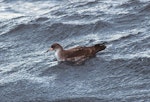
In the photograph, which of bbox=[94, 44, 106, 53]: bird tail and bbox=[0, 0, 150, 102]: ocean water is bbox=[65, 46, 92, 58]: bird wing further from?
bbox=[0, 0, 150, 102]: ocean water

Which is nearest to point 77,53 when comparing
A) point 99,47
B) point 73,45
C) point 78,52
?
point 78,52

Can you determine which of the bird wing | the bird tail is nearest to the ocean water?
the bird tail

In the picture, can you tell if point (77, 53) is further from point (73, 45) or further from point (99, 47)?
point (73, 45)

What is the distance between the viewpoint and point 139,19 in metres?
18.3

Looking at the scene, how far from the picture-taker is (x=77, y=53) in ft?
50.9

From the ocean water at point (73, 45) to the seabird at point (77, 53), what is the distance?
8.8 inches

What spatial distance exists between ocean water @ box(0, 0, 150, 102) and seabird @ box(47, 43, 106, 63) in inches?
8.8

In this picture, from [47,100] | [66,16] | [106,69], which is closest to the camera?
[47,100]

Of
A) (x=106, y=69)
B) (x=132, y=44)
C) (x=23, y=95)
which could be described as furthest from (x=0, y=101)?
(x=132, y=44)

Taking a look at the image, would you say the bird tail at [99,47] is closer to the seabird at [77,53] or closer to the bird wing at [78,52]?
the seabird at [77,53]

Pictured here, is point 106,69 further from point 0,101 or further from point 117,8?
point 117,8

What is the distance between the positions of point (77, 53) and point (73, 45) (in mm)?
1315

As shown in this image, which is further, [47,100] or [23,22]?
[23,22]

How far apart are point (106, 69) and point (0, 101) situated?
3.01m
